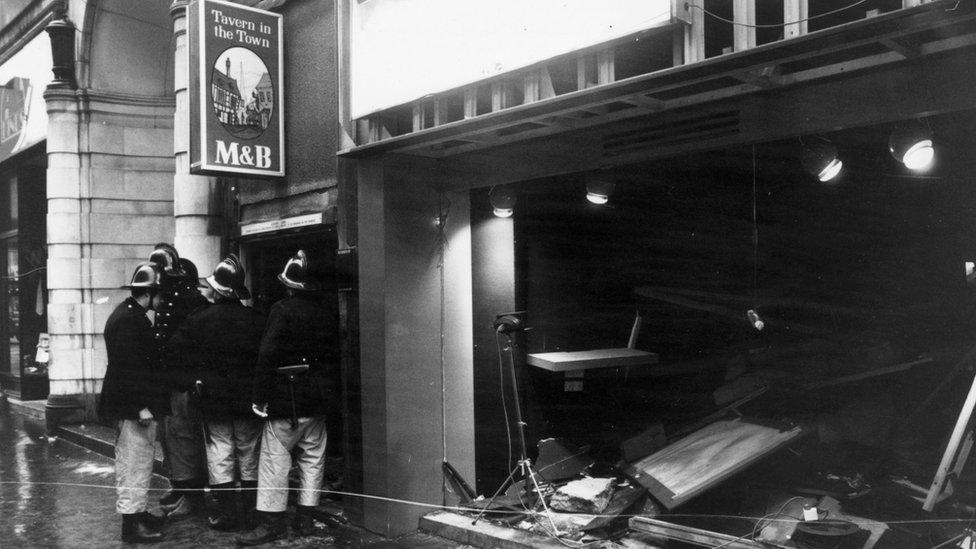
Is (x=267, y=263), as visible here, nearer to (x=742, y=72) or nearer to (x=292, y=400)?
(x=292, y=400)

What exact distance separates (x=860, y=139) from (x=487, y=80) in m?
3.42

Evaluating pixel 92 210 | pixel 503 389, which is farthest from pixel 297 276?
pixel 92 210

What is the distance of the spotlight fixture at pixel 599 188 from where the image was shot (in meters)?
7.18

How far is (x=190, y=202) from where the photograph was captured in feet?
32.2

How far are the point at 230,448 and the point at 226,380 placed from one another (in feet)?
2.25

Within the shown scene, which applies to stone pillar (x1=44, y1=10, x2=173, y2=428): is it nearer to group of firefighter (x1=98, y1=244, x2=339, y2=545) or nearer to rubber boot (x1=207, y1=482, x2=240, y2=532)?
group of firefighter (x1=98, y1=244, x2=339, y2=545)

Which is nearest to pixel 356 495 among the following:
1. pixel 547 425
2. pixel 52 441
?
pixel 547 425

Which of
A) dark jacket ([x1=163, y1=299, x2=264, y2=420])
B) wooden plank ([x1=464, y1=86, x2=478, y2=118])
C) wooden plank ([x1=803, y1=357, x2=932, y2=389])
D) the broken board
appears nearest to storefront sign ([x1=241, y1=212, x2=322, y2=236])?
dark jacket ([x1=163, y1=299, x2=264, y2=420])

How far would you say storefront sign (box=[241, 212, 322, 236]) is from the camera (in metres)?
8.19

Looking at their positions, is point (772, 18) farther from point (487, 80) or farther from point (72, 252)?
point (72, 252)

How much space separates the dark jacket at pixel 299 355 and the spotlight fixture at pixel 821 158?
440cm

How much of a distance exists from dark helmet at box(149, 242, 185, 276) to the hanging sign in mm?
898

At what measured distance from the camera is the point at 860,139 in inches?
281

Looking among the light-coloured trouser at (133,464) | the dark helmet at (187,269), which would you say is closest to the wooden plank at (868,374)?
the light-coloured trouser at (133,464)
